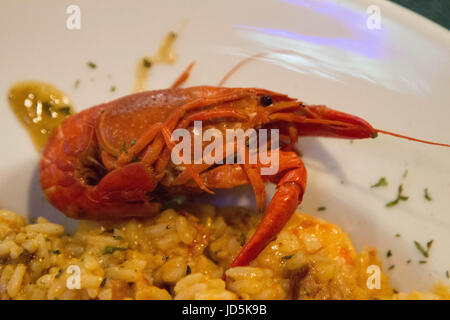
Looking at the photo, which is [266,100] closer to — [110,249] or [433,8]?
[110,249]

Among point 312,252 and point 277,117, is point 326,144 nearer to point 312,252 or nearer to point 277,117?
point 277,117

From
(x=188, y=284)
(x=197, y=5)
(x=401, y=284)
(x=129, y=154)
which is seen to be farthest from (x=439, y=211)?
(x=197, y=5)

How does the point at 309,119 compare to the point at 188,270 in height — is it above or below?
above

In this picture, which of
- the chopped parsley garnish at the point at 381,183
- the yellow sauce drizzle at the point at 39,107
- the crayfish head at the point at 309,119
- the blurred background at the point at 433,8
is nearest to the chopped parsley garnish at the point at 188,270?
the crayfish head at the point at 309,119

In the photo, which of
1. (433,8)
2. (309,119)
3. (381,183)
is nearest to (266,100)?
(309,119)

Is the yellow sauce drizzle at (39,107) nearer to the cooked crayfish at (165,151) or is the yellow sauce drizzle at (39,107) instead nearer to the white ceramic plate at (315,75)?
the white ceramic plate at (315,75)

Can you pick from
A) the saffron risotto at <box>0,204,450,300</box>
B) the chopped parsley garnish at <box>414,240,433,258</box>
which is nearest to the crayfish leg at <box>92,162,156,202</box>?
the saffron risotto at <box>0,204,450,300</box>
